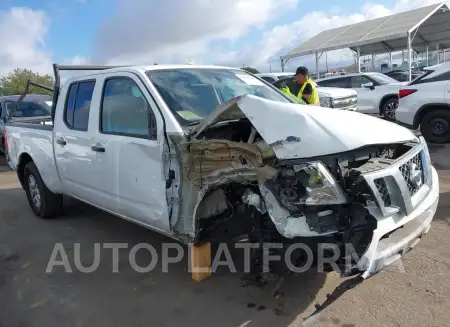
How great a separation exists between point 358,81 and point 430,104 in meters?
4.98

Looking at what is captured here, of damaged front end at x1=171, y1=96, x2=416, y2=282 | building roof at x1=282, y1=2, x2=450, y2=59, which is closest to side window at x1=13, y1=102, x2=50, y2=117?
damaged front end at x1=171, y1=96, x2=416, y2=282

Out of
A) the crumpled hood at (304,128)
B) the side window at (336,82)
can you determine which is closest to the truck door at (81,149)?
the crumpled hood at (304,128)

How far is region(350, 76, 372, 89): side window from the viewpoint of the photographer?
42.4 ft

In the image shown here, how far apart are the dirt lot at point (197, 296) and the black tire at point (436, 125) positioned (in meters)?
4.53

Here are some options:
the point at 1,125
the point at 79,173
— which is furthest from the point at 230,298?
the point at 1,125

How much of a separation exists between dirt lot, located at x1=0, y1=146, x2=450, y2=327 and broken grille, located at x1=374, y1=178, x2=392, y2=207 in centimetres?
85

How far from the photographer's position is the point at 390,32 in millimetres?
17953

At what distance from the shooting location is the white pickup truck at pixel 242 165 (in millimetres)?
2596

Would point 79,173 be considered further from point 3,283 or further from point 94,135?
point 3,283

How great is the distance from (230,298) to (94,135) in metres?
2.01

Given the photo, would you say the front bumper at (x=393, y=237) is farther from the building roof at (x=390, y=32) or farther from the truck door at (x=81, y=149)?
the building roof at (x=390, y=32)

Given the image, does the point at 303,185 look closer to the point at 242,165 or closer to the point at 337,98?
the point at 242,165

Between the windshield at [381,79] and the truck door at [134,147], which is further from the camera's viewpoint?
the windshield at [381,79]

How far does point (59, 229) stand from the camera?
5.13m
